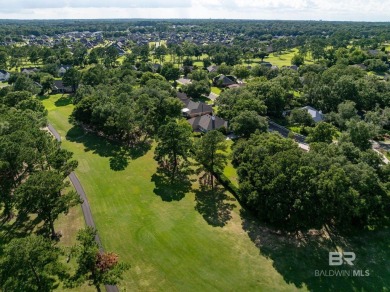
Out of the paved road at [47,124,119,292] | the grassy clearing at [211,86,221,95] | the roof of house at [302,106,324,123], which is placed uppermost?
the roof of house at [302,106,324,123]

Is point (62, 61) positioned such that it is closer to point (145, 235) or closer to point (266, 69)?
point (266, 69)

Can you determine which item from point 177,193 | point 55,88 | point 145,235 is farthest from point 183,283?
point 55,88

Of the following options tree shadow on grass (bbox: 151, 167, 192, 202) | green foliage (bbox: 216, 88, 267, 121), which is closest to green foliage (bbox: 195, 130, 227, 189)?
tree shadow on grass (bbox: 151, 167, 192, 202)

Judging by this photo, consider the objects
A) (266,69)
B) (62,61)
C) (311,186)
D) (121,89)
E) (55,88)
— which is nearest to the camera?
(311,186)

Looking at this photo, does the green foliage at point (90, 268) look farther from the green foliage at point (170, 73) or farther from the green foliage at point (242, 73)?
the green foliage at point (242, 73)

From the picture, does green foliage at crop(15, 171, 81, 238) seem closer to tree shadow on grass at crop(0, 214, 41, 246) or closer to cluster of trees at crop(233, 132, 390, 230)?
tree shadow on grass at crop(0, 214, 41, 246)

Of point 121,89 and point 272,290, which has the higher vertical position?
point 121,89
